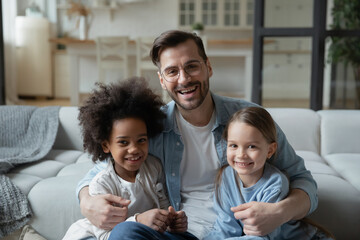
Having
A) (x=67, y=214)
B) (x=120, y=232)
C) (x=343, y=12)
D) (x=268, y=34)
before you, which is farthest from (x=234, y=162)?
(x=343, y=12)

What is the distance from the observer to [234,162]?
1.29 m

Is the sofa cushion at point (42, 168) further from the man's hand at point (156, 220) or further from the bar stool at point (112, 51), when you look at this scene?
the bar stool at point (112, 51)

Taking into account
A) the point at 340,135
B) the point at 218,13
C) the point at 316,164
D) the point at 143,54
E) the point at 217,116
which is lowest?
the point at 316,164

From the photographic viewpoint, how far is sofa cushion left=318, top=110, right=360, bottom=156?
92.7 inches

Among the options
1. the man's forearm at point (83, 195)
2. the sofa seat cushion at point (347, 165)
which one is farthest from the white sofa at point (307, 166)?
the man's forearm at point (83, 195)

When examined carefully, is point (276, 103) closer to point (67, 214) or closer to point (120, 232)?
point (67, 214)

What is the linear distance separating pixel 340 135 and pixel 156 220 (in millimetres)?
1545

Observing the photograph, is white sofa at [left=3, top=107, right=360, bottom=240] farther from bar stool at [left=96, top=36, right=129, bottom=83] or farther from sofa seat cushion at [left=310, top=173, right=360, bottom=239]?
bar stool at [left=96, top=36, right=129, bottom=83]

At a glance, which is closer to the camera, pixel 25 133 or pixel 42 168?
pixel 42 168

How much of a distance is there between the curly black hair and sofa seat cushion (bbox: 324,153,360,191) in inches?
38.9

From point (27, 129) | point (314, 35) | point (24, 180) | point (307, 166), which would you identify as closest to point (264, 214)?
point (307, 166)

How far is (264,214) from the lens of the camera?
1178 millimetres

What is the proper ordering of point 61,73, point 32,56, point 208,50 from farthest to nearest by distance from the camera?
1. point 61,73
2. point 32,56
3. point 208,50

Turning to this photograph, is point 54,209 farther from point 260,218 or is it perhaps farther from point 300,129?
point 300,129
